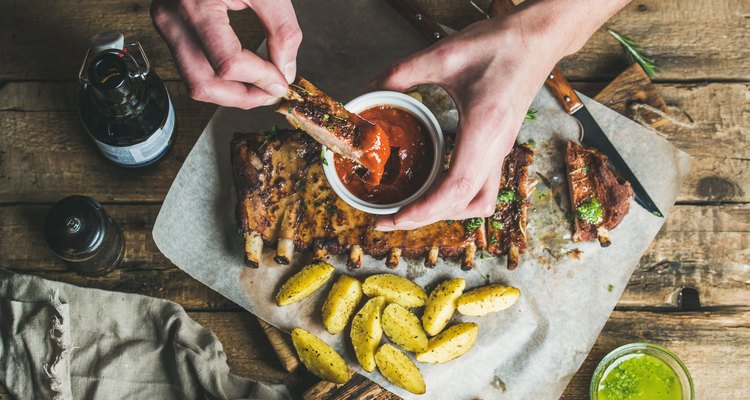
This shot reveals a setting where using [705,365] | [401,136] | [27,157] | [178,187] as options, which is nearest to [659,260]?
[705,365]

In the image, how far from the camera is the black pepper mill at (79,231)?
4051 mm

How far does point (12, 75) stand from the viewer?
4801 millimetres

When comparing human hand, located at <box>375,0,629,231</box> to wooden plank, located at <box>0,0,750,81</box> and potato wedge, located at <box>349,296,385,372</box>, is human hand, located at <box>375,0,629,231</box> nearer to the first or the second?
potato wedge, located at <box>349,296,385,372</box>

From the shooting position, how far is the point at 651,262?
15.1ft

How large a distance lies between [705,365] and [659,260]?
782 mm

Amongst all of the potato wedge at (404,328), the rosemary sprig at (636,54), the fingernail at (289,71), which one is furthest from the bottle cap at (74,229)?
the rosemary sprig at (636,54)

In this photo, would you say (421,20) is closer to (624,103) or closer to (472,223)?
(472,223)

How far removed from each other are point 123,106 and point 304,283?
4.99 ft

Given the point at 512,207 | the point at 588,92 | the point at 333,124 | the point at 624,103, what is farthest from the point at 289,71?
the point at 624,103

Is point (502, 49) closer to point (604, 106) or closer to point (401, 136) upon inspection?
point (401, 136)

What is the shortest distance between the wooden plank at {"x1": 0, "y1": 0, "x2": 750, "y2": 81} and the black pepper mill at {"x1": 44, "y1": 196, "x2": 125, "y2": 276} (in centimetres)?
115

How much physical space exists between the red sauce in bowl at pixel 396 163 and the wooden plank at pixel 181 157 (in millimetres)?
1466

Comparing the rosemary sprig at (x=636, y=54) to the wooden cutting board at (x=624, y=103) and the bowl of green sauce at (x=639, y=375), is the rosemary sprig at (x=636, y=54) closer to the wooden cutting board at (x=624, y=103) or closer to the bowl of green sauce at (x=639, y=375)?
the wooden cutting board at (x=624, y=103)

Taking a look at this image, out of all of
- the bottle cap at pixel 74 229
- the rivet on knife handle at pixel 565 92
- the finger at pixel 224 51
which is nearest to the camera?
the finger at pixel 224 51
